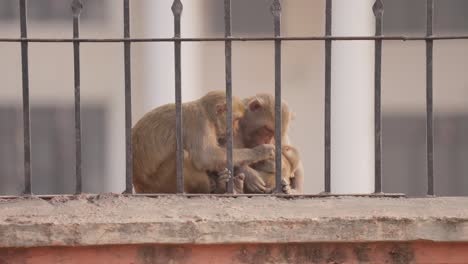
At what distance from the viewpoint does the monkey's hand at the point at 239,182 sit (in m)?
6.03

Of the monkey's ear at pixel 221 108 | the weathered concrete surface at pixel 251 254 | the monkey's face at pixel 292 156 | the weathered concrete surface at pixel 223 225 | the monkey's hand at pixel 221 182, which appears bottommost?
the weathered concrete surface at pixel 251 254

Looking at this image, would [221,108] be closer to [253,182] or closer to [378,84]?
[253,182]

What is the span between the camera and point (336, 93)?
16.6 metres

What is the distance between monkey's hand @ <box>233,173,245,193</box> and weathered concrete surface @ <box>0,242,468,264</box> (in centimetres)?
131

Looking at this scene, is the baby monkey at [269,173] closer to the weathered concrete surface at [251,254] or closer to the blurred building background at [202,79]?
the weathered concrete surface at [251,254]

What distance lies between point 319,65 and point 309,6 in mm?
816

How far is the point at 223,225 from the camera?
465 cm

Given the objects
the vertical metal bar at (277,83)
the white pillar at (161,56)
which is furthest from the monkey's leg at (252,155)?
the white pillar at (161,56)

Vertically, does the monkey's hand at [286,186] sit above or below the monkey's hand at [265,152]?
below

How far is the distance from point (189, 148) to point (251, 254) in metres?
1.68

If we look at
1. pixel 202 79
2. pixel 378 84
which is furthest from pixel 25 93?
pixel 202 79

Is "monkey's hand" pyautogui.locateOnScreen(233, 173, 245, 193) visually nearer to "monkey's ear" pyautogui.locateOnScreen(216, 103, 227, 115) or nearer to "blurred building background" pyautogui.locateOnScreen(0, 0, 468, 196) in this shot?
"monkey's ear" pyautogui.locateOnScreen(216, 103, 227, 115)

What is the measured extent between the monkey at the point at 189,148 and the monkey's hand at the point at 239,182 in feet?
0.46

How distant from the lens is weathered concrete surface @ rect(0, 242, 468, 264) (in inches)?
183
